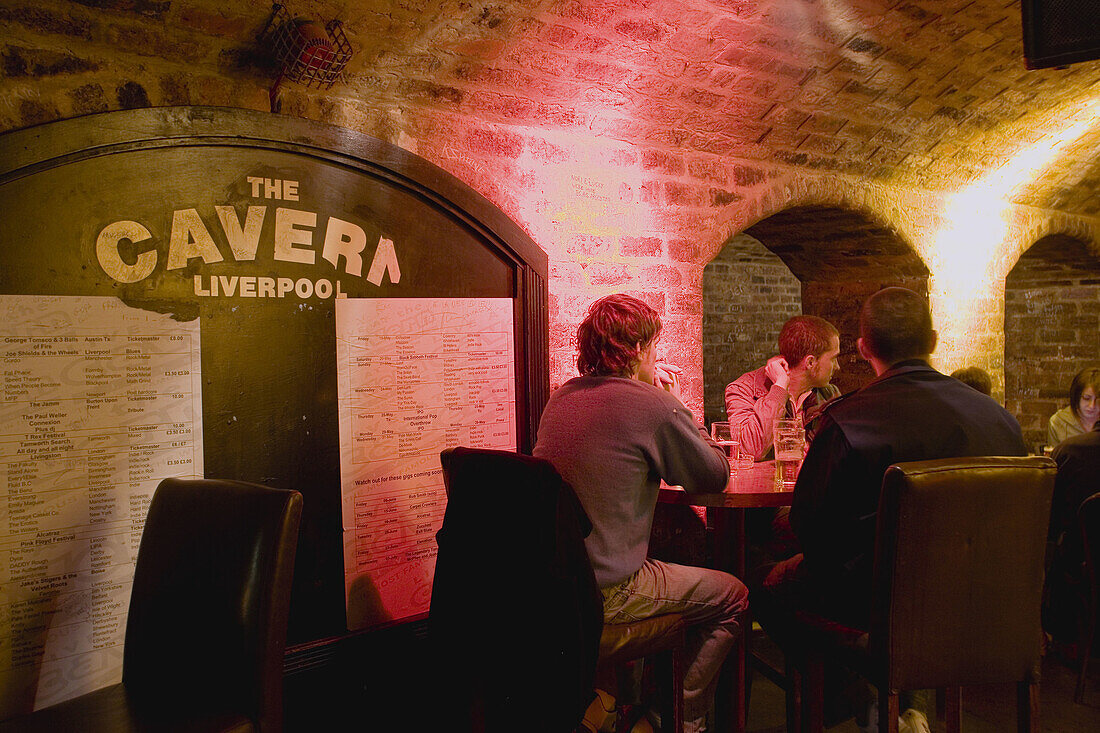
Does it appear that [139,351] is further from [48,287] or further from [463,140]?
[463,140]

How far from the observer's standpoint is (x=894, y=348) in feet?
7.13

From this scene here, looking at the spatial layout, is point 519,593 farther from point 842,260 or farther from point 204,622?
point 842,260

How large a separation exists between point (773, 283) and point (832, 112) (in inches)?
216

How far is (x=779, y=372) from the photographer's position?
10.7 ft

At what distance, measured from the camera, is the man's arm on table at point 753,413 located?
3070 millimetres

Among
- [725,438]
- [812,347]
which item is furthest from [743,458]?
[812,347]

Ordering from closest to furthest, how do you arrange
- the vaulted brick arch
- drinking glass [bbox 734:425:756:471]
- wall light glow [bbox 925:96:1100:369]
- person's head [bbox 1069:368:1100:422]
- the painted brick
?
drinking glass [bbox 734:425:756:471] < the painted brick < person's head [bbox 1069:368:1100:422] < the vaulted brick arch < wall light glow [bbox 925:96:1100:369]

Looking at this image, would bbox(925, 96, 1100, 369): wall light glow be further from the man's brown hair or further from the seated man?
the seated man

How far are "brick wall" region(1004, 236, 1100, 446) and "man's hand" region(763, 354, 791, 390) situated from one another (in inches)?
175

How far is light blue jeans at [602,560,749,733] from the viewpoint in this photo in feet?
6.99

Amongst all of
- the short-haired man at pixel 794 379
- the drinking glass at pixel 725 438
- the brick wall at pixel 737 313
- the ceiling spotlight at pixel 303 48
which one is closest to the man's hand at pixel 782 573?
the drinking glass at pixel 725 438

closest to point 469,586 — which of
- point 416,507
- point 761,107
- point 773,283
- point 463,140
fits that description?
point 416,507

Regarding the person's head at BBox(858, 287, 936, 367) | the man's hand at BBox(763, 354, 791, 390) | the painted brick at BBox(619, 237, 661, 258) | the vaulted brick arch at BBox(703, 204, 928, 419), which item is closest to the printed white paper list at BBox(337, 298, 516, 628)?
the painted brick at BBox(619, 237, 661, 258)

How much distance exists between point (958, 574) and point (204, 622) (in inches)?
69.3
